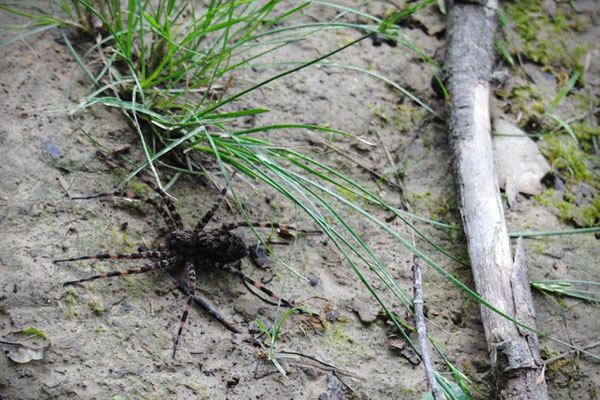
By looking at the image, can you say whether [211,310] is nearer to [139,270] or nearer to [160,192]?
[139,270]

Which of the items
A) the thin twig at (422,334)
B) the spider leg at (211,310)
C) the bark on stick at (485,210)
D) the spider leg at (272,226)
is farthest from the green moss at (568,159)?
the spider leg at (211,310)

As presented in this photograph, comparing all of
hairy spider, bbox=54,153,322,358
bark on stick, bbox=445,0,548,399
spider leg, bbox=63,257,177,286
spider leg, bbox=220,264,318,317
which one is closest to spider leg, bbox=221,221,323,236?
hairy spider, bbox=54,153,322,358

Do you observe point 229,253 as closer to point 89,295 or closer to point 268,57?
point 89,295

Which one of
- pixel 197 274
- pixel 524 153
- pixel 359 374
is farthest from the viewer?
pixel 524 153

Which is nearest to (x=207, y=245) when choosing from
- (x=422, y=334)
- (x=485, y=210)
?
(x=422, y=334)

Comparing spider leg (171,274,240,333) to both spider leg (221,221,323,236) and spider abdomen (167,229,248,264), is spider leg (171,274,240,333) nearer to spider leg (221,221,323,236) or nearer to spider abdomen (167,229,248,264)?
spider abdomen (167,229,248,264)

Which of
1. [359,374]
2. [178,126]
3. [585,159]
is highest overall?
[178,126]

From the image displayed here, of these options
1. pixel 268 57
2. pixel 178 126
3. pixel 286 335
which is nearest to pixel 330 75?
pixel 268 57
